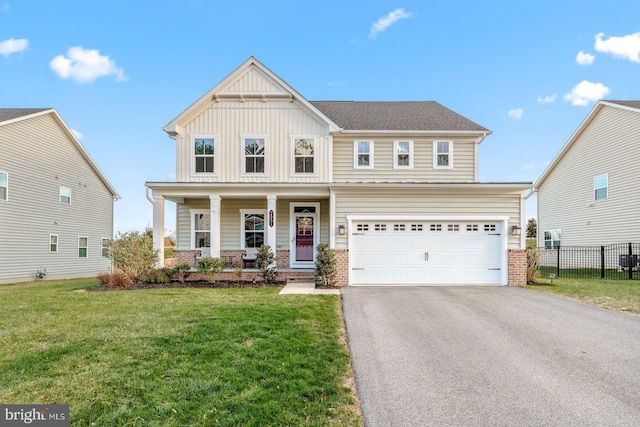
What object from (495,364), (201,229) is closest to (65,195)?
(201,229)

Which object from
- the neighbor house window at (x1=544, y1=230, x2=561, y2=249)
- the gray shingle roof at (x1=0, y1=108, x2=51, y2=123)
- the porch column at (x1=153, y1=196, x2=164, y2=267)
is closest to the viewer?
the porch column at (x1=153, y1=196, x2=164, y2=267)

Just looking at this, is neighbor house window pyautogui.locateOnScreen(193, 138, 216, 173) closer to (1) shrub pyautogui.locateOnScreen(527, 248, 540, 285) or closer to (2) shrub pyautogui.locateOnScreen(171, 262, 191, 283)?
(2) shrub pyautogui.locateOnScreen(171, 262, 191, 283)

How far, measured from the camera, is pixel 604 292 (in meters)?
10.0

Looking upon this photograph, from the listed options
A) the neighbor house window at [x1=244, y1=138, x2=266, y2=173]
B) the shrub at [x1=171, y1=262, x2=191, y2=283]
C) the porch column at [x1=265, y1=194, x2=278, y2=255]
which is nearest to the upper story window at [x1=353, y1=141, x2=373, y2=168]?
the neighbor house window at [x1=244, y1=138, x2=266, y2=173]

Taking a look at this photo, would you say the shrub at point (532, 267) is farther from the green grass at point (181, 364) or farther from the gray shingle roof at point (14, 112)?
the gray shingle roof at point (14, 112)

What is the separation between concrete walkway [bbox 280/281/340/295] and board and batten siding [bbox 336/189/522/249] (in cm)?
238

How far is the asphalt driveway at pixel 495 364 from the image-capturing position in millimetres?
3379

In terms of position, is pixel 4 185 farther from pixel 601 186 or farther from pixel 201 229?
pixel 601 186

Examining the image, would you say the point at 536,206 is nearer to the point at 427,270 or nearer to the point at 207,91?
the point at 427,270

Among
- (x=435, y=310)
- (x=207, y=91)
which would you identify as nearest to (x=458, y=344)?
(x=435, y=310)

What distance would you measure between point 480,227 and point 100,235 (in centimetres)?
2167

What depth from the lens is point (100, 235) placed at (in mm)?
21594

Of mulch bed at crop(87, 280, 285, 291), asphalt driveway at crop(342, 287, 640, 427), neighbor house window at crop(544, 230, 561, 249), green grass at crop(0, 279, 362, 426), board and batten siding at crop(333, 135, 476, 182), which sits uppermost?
board and batten siding at crop(333, 135, 476, 182)

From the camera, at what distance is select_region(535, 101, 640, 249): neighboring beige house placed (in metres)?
15.0
